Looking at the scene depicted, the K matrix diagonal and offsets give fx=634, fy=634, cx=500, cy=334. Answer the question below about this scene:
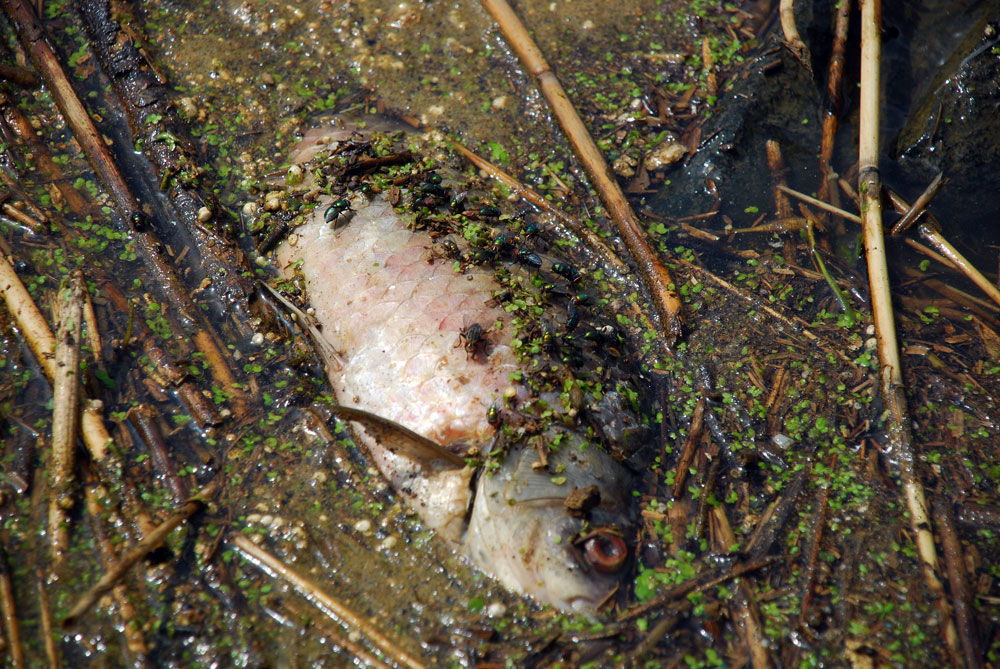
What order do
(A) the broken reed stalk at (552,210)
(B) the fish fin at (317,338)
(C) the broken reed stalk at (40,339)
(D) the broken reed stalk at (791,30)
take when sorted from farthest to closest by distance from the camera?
(D) the broken reed stalk at (791,30), (A) the broken reed stalk at (552,210), (B) the fish fin at (317,338), (C) the broken reed stalk at (40,339)

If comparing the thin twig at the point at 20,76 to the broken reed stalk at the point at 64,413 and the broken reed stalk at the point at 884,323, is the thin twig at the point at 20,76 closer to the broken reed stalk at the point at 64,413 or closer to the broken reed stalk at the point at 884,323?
the broken reed stalk at the point at 64,413

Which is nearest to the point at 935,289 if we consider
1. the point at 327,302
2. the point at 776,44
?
the point at 776,44

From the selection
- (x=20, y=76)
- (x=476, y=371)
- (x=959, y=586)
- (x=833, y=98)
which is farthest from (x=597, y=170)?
(x=20, y=76)

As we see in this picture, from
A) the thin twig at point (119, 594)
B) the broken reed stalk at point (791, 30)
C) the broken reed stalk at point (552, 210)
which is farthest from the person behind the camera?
the broken reed stalk at point (791, 30)

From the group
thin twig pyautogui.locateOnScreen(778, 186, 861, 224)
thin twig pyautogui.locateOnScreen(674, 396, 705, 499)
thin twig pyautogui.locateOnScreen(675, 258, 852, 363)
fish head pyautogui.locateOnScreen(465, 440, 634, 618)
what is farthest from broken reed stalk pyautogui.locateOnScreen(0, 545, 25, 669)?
thin twig pyautogui.locateOnScreen(778, 186, 861, 224)

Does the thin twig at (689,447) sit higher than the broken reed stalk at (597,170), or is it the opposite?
the broken reed stalk at (597,170)

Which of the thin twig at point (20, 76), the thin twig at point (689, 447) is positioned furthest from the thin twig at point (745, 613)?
the thin twig at point (20, 76)

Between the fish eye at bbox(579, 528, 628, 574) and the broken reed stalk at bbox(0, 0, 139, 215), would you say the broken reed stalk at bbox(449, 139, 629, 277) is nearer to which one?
the fish eye at bbox(579, 528, 628, 574)
